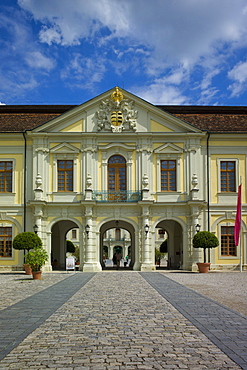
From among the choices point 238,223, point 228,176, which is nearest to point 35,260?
point 238,223

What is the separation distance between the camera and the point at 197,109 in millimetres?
33812

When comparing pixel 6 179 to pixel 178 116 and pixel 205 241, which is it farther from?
pixel 205 241

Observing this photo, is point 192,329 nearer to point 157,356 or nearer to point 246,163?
point 157,356

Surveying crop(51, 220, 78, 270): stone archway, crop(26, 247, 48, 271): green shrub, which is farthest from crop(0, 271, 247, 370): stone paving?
crop(51, 220, 78, 270): stone archway

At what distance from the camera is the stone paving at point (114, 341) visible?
664cm

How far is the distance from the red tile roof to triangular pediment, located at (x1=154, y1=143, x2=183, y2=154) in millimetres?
2382

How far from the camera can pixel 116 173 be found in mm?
31406

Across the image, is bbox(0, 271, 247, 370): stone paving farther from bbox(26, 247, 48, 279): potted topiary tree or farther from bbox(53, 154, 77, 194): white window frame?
bbox(53, 154, 77, 194): white window frame

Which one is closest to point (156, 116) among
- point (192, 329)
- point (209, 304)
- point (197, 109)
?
point (197, 109)

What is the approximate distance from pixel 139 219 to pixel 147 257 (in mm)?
2503

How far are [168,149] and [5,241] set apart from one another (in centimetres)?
1247

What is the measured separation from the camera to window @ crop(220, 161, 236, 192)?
104 ft

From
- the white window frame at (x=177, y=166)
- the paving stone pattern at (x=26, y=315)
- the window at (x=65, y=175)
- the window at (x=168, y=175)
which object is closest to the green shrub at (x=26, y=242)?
the window at (x=65, y=175)

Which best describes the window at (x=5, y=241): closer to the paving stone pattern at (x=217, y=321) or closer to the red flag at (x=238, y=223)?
the red flag at (x=238, y=223)
